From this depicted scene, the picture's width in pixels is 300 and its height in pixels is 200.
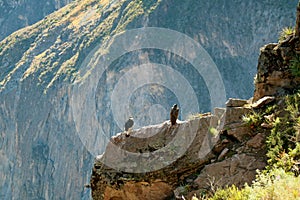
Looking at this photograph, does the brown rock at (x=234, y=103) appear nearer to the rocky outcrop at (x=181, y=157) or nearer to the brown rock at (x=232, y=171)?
the rocky outcrop at (x=181, y=157)

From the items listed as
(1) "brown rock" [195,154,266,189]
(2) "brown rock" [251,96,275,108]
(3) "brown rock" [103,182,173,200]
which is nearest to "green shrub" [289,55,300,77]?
(2) "brown rock" [251,96,275,108]

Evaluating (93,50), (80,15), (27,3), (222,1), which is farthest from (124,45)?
(27,3)

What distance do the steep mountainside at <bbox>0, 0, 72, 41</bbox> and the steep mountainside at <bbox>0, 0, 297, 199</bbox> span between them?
69.4 metres

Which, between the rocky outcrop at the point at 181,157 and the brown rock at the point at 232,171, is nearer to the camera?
the brown rock at the point at 232,171

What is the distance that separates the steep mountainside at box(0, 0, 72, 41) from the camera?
163750 mm

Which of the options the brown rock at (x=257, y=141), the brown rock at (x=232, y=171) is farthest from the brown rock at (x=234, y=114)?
the brown rock at (x=232, y=171)

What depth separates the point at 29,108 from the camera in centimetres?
9606

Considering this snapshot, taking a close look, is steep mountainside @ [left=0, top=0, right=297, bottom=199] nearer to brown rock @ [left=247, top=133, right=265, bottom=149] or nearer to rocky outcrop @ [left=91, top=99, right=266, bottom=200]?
rocky outcrop @ [left=91, top=99, right=266, bottom=200]

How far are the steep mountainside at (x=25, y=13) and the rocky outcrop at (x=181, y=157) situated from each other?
158m

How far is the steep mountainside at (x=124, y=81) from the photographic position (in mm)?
74938

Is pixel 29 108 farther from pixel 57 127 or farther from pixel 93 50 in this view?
pixel 93 50

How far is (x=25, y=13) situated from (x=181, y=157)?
6373 inches

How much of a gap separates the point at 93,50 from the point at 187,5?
61.8ft

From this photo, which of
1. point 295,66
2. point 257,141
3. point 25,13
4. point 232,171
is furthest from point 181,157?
point 25,13
